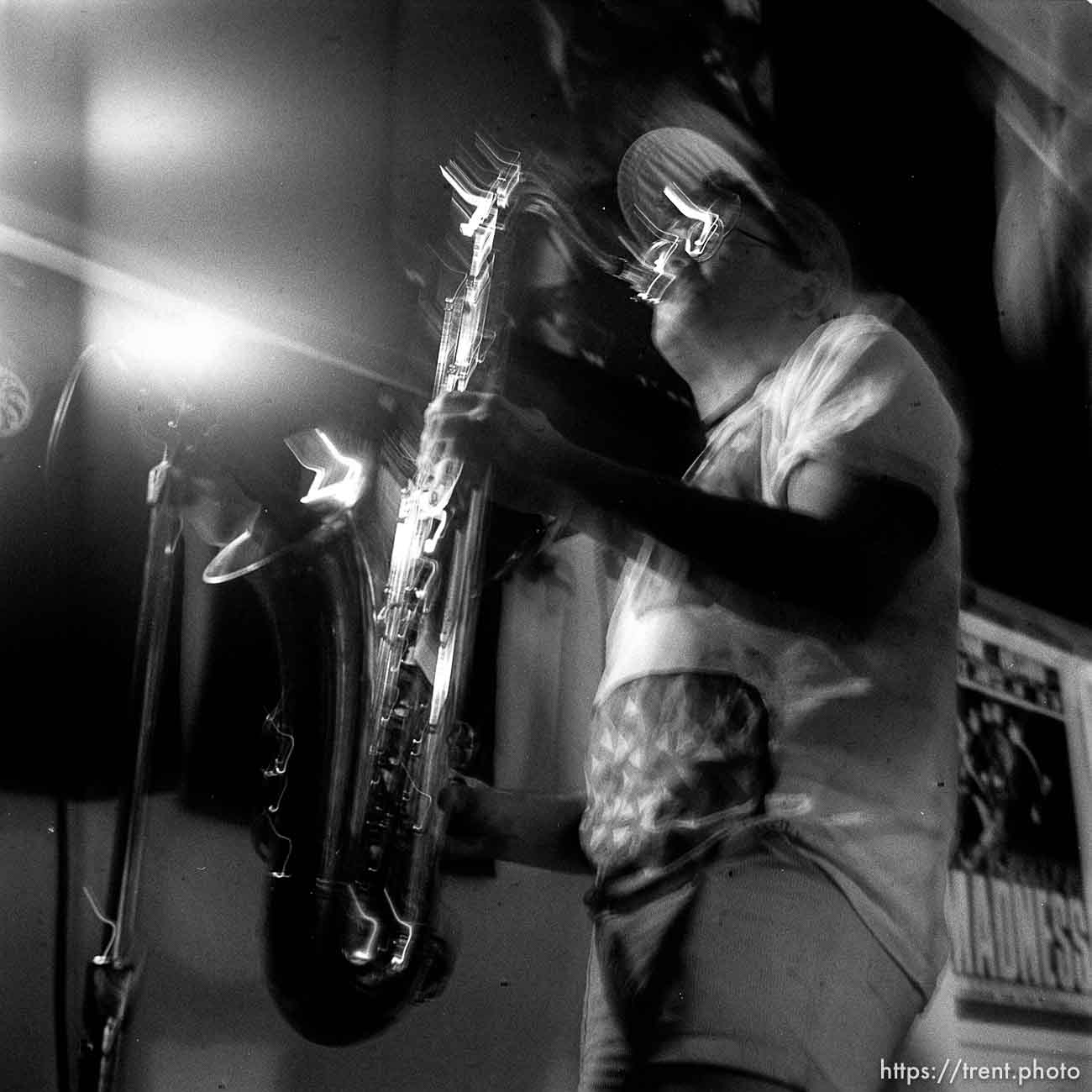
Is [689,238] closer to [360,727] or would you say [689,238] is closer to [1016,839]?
[360,727]

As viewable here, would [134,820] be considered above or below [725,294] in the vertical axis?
below

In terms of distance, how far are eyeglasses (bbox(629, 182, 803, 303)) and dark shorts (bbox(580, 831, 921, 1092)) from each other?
1.90 feet

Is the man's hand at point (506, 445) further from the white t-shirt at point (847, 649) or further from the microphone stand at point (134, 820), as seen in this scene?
the microphone stand at point (134, 820)

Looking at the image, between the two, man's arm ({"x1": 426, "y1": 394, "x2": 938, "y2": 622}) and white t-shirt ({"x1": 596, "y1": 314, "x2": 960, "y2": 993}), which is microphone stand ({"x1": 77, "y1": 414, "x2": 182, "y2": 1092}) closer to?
man's arm ({"x1": 426, "y1": 394, "x2": 938, "y2": 622})

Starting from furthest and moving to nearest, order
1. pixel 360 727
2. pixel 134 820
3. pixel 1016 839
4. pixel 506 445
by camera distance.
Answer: pixel 1016 839, pixel 506 445, pixel 360 727, pixel 134 820

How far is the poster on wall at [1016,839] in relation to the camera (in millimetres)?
1335

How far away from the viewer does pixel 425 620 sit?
106 cm

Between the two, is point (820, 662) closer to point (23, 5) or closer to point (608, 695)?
point (608, 695)

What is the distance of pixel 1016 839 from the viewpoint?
1419 millimetres

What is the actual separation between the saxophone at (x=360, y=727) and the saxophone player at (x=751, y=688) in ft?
0.18

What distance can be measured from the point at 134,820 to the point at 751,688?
22.2 inches

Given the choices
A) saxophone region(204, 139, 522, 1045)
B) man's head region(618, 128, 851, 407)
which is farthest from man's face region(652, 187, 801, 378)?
Result: saxophone region(204, 139, 522, 1045)

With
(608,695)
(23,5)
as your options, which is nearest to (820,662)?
(608,695)

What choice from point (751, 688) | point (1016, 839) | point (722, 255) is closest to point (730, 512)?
point (751, 688)
